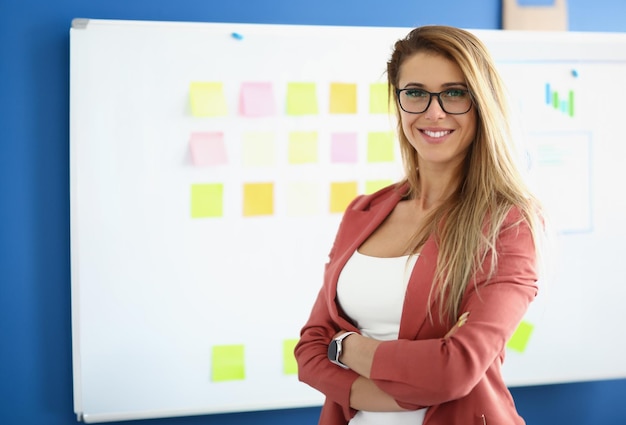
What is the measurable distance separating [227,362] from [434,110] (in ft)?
3.95

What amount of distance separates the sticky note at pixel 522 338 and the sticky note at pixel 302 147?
93 centimetres

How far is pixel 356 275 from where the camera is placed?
1484 mm

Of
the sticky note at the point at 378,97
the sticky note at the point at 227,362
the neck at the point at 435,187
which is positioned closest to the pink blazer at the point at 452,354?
the neck at the point at 435,187

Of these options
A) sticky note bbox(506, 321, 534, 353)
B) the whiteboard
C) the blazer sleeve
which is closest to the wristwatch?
the blazer sleeve

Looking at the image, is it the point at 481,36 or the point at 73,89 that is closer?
the point at 73,89

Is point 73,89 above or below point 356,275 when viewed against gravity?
above

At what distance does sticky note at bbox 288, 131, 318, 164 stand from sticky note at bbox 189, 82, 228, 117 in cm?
24

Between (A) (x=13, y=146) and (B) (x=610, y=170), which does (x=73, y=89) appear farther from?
(B) (x=610, y=170)

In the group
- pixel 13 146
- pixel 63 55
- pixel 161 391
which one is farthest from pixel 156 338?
pixel 63 55

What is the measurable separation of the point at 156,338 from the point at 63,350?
0.30 m

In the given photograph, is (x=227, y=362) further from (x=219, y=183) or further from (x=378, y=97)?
(x=378, y=97)

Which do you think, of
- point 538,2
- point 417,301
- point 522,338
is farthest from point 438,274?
point 538,2

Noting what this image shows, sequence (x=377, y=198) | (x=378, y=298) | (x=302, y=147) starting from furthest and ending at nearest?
1. (x=302, y=147)
2. (x=377, y=198)
3. (x=378, y=298)

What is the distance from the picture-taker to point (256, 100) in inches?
89.0
